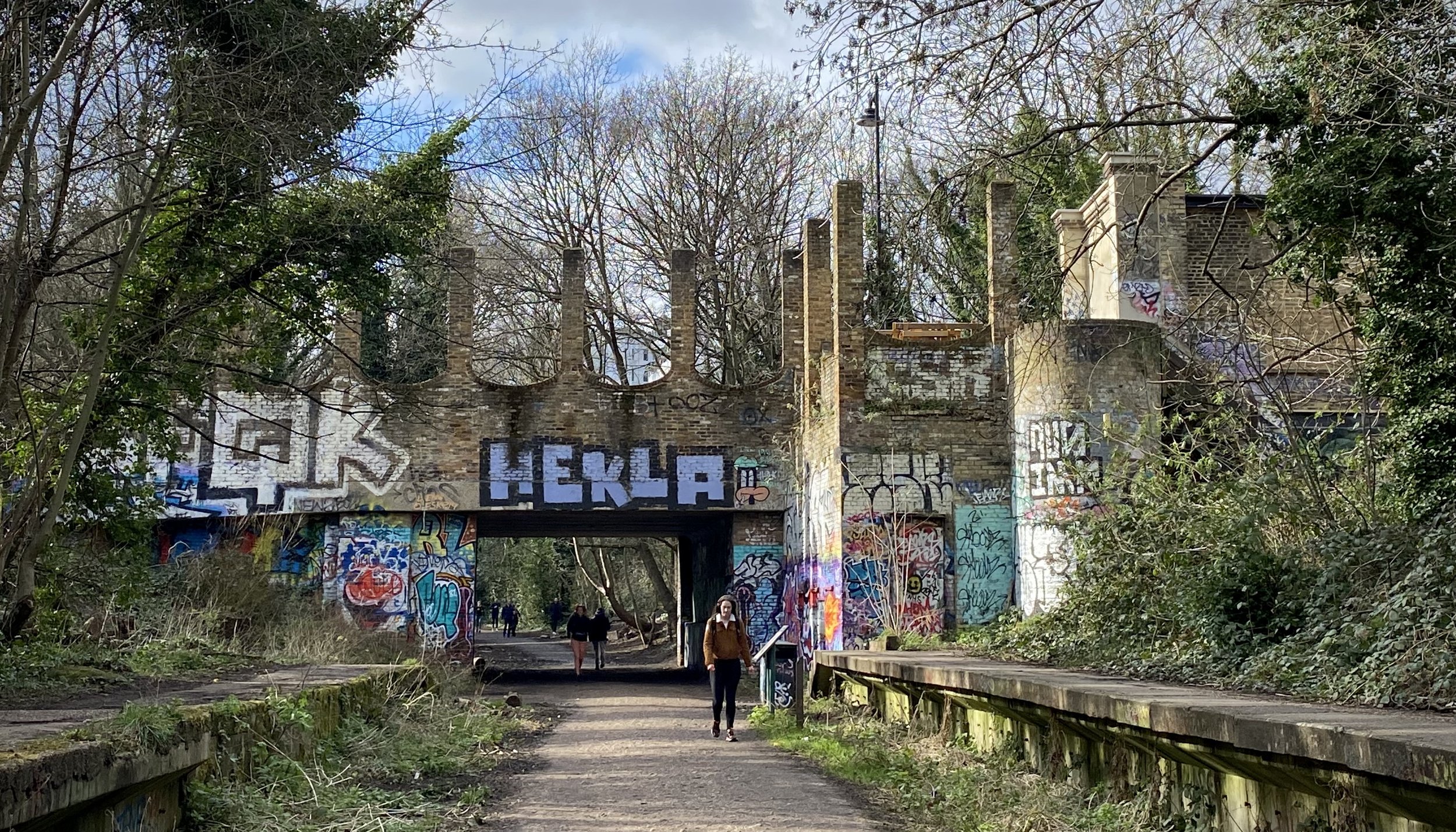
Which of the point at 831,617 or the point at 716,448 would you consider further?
the point at 716,448

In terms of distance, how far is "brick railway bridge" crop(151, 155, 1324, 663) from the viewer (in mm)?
20828

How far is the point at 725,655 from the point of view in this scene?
14.7 m

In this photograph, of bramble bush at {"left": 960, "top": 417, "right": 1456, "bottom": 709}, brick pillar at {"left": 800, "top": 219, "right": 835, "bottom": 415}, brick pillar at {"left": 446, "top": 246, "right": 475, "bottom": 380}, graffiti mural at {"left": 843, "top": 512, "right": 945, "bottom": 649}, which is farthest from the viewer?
brick pillar at {"left": 446, "top": 246, "right": 475, "bottom": 380}

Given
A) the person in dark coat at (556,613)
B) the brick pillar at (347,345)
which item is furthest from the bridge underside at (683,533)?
the person in dark coat at (556,613)

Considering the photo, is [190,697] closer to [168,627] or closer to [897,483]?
[168,627]

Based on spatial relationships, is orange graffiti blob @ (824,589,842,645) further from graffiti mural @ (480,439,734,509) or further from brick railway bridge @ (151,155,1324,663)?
graffiti mural @ (480,439,734,509)

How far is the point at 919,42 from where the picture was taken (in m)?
9.56

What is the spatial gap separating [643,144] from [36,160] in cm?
2131

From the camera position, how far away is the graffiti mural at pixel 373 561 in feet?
75.8

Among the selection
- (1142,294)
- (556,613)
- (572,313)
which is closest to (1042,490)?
(1142,294)

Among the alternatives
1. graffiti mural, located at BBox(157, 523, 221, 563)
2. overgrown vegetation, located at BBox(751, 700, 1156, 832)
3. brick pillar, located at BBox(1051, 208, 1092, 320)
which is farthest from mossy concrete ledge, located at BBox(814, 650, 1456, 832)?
graffiti mural, located at BBox(157, 523, 221, 563)

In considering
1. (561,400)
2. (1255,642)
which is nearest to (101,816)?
(1255,642)

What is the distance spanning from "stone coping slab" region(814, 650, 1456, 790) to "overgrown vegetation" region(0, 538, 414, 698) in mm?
6711

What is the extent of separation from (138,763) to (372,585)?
17749 millimetres
